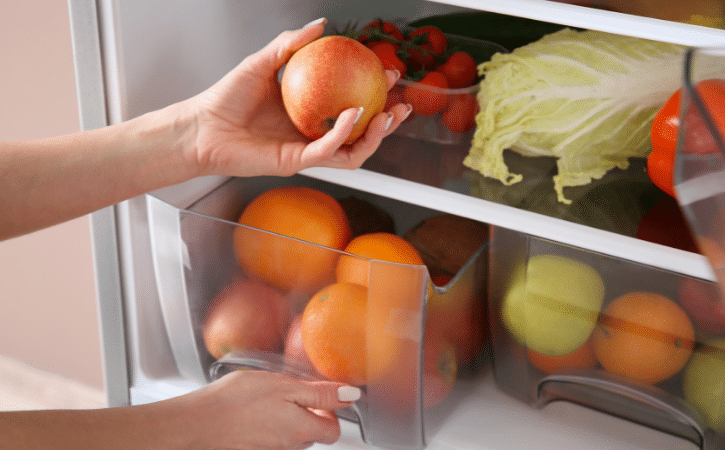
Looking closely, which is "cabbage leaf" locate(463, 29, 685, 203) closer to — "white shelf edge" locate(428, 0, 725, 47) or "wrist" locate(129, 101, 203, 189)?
"white shelf edge" locate(428, 0, 725, 47)

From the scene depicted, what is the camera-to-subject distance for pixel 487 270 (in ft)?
3.25

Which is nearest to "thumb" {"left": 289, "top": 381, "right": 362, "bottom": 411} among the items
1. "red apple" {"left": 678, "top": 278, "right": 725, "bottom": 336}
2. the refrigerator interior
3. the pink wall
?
the refrigerator interior

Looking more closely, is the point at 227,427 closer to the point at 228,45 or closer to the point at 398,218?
the point at 398,218

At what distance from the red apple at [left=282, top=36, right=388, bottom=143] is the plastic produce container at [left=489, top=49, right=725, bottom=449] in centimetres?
28

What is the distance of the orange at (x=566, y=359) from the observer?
2.90ft

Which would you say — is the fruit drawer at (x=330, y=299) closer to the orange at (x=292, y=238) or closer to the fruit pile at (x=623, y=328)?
the orange at (x=292, y=238)

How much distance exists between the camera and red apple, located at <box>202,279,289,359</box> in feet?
3.08

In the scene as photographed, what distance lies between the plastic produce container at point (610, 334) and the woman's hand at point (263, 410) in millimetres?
271

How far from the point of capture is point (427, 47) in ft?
3.19

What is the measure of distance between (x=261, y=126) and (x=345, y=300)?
0.28 metres

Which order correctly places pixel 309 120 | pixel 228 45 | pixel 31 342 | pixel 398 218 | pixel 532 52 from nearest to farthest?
pixel 309 120 < pixel 532 52 < pixel 228 45 < pixel 398 218 < pixel 31 342

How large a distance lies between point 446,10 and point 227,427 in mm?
763

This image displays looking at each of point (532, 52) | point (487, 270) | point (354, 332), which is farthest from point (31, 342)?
point (532, 52)

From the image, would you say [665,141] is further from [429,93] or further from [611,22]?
[429,93]
